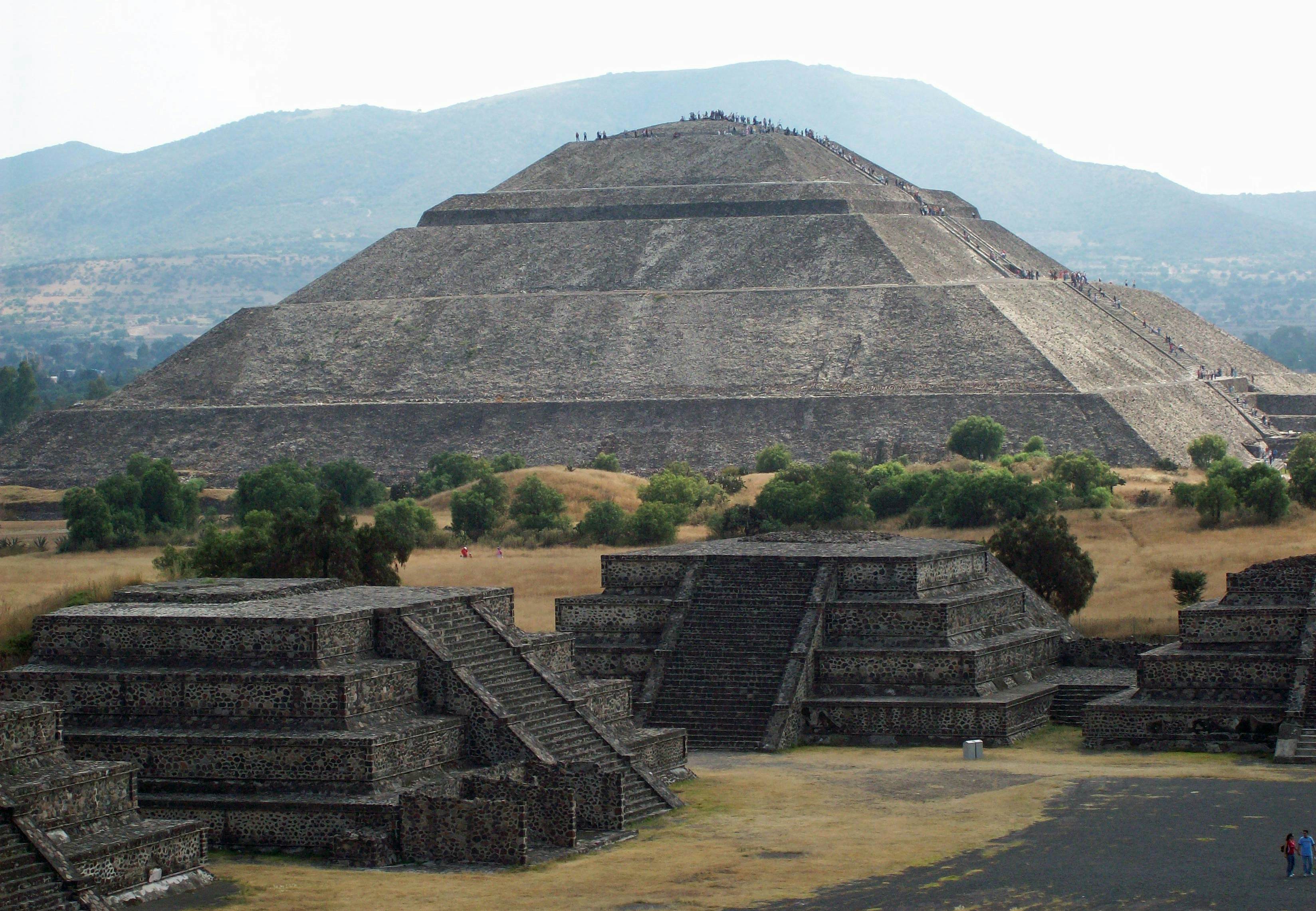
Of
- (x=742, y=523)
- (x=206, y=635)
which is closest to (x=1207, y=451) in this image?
(x=742, y=523)

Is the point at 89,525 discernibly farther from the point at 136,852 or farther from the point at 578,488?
the point at 136,852

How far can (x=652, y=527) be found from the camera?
191ft

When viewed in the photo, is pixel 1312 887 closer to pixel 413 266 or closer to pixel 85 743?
pixel 85 743

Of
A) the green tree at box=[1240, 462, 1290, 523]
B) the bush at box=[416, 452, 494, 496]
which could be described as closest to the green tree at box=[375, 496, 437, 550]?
the bush at box=[416, 452, 494, 496]

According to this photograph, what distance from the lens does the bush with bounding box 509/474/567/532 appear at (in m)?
62.8

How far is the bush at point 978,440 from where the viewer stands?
7862 cm

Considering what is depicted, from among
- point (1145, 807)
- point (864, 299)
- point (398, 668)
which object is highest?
point (864, 299)

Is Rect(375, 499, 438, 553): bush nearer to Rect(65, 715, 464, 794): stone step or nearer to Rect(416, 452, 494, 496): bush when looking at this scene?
Rect(416, 452, 494, 496): bush

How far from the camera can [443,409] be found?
9019cm

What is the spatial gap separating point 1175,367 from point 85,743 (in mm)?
76425

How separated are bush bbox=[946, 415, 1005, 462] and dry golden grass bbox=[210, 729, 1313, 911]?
4424 centimetres

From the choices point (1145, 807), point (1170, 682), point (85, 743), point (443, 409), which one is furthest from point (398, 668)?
point (443, 409)

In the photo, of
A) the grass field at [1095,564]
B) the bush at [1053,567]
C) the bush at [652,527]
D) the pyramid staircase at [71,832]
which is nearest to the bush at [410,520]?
the grass field at [1095,564]

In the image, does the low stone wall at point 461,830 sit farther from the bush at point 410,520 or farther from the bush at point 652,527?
the bush at point 652,527
